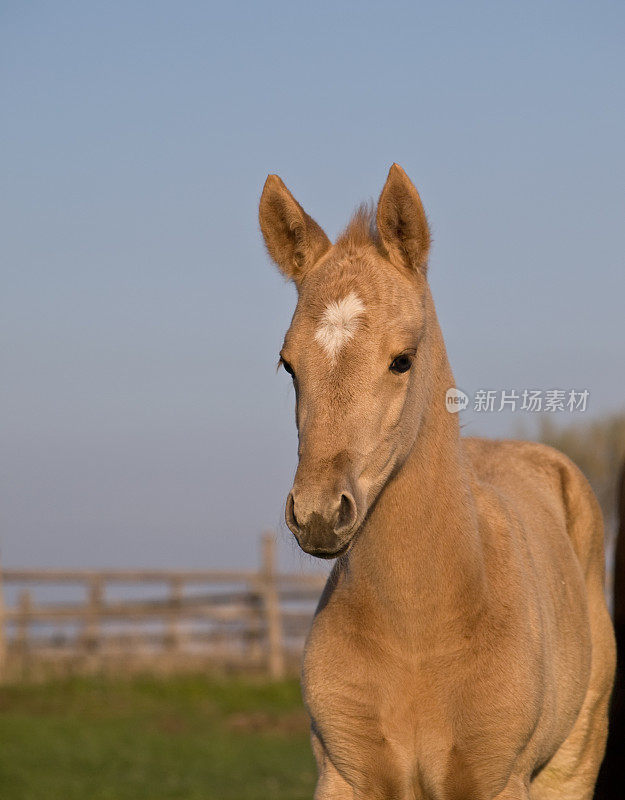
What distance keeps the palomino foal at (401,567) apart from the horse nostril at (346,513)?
13 centimetres

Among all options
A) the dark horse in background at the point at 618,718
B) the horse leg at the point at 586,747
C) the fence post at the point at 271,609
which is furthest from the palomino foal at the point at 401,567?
the fence post at the point at 271,609

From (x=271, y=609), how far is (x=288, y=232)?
600 inches

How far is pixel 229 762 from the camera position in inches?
460

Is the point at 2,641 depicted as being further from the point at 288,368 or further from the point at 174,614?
the point at 288,368

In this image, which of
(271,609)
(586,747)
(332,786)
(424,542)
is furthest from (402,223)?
(271,609)

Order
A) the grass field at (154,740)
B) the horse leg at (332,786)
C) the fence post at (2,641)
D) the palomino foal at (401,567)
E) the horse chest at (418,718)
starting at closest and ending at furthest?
the palomino foal at (401,567), the horse chest at (418,718), the horse leg at (332,786), the grass field at (154,740), the fence post at (2,641)

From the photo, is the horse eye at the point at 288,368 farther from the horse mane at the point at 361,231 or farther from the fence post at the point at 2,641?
the fence post at the point at 2,641

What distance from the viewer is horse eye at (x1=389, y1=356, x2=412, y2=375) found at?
358 centimetres

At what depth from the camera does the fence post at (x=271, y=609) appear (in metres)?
18.0

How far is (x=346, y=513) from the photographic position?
322 centimetres

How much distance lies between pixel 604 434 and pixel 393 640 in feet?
92.2

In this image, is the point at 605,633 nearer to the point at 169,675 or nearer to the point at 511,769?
the point at 511,769

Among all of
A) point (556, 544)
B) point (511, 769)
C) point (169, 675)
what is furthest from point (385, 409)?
point (169, 675)

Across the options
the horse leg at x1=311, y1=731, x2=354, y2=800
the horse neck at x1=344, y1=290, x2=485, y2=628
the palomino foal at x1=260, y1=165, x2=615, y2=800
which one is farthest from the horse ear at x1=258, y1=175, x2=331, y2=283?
the horse leg at x1=311, y1=731, x2=354, y2=800
